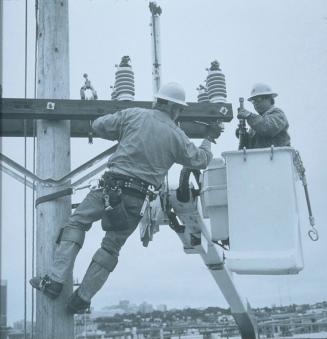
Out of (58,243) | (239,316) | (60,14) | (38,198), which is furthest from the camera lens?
(239,316)

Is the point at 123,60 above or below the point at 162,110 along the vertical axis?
above

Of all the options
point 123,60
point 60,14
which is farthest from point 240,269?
point 60,14

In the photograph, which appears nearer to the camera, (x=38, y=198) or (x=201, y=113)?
(x=38, y=198)

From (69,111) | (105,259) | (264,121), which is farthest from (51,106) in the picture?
(264,121)

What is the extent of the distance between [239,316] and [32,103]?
5.80m

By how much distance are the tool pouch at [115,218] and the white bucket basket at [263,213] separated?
925mm

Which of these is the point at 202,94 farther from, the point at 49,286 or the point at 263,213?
the point at 49,286

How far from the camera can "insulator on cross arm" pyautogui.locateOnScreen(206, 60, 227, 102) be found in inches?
205

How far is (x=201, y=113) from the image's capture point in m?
5.02

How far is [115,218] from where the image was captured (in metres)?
4.11

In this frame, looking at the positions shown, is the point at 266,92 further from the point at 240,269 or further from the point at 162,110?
the point at 240,269

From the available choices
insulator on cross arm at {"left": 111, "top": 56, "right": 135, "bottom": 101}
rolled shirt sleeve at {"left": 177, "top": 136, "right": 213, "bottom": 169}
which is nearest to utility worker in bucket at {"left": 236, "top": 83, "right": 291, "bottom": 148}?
rolled shirt sleeve at {"left": 177, "top": 136, "right": 213, "bottom": 169}

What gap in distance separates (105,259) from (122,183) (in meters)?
0.60

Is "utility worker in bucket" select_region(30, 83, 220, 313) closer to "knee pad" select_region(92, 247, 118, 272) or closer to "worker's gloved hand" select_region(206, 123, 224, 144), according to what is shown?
"knee pad" select_region(92, 247, 118, 272)
